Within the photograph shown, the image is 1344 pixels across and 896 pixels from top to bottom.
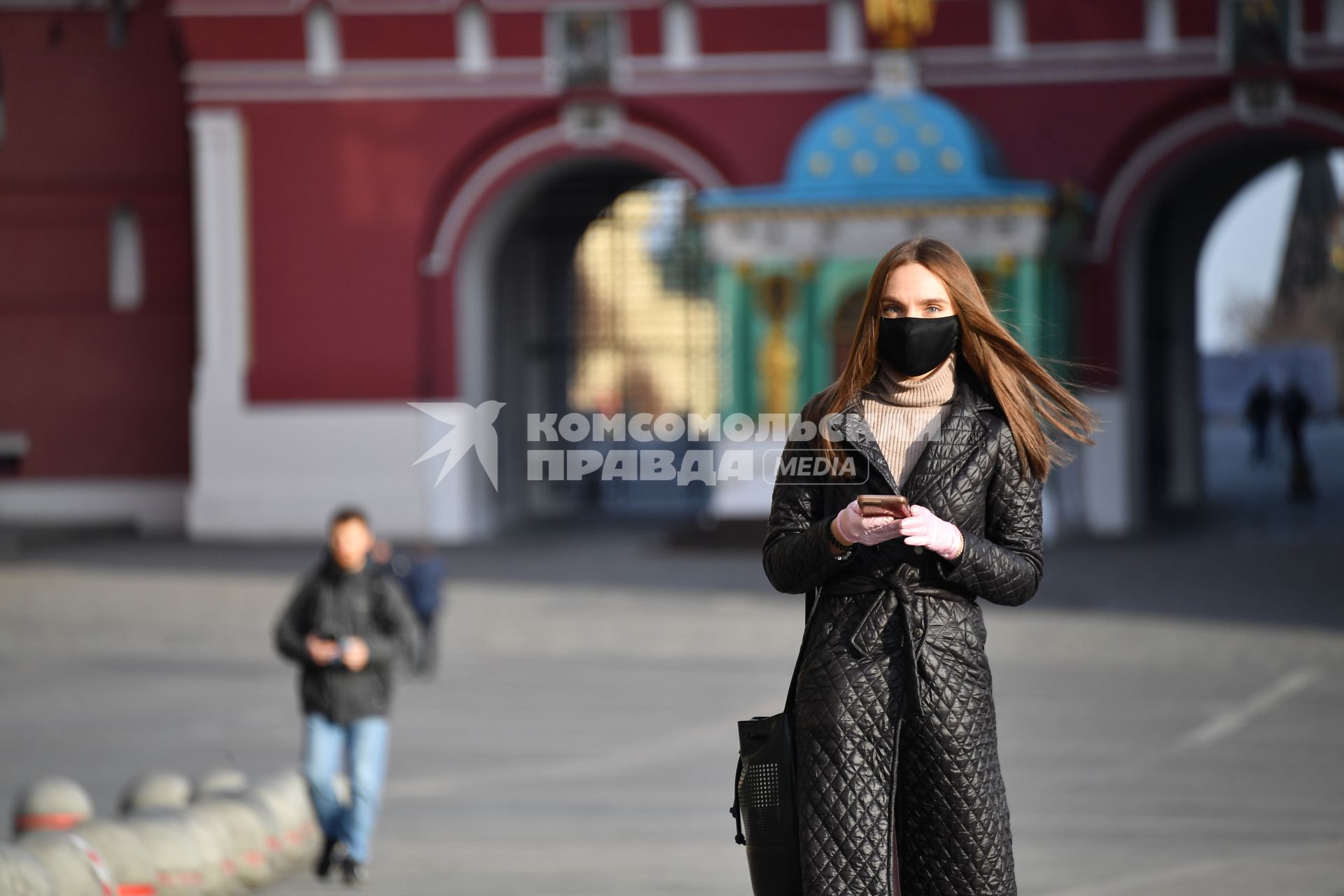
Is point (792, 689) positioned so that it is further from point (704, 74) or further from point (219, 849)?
point (704, 74)

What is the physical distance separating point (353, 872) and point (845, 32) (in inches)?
707

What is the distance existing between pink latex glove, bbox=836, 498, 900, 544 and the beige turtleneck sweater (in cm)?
26

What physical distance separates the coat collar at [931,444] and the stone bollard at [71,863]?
10.2 ft

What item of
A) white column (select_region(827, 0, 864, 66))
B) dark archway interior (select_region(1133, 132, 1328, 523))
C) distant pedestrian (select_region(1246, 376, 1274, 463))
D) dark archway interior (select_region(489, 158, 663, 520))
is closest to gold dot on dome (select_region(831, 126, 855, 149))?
white column (select_region(827, 0, 864, 66))

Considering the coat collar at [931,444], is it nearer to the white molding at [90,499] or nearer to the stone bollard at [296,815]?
the stone bollard at [296,815]

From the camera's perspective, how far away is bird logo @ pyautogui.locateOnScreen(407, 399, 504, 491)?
2441 cm

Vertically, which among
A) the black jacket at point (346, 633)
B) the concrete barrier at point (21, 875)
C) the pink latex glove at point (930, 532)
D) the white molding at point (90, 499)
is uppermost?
the pink latex glove at point (930, 532)

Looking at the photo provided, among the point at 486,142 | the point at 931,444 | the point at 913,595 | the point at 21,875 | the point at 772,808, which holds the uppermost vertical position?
the point at 486,142

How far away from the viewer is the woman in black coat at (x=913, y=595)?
142 inches

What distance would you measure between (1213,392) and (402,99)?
41561mm

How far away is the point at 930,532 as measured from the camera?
3.46m

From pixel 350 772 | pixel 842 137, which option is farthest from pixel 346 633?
pixel 842 137

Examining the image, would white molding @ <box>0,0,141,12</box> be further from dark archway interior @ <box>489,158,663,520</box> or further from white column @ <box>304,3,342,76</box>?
dark archway interior @ <box>489,158,663,520</box>

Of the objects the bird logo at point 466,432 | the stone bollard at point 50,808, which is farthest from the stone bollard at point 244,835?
the bird logo at point 466,432
